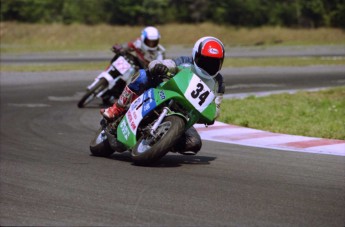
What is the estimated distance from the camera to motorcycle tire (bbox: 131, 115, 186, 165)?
7.67 m

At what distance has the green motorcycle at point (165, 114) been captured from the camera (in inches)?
306

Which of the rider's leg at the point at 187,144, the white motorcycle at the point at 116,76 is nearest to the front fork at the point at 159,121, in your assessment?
the rider's leg at the point at 187,144

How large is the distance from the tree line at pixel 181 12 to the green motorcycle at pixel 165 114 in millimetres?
37967

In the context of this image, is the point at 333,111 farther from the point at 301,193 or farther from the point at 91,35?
the point at 91,35

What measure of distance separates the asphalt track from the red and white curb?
25 cm

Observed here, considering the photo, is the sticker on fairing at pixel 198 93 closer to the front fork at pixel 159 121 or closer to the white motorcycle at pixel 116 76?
the front fork at pixel 159 121

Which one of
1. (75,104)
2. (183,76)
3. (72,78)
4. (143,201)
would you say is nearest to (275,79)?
(72,78)

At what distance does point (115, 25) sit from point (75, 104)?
125 ft

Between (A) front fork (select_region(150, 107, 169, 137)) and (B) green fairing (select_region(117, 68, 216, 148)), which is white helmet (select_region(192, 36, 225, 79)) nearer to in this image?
(B) green fairing (select_region(117, 68, 216, 148))

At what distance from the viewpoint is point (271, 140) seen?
33.8 ft

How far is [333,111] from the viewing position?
13547 mm

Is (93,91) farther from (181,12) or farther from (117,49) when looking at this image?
(181,12)

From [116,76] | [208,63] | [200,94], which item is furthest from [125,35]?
[200,94]

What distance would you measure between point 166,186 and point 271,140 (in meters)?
3.65
